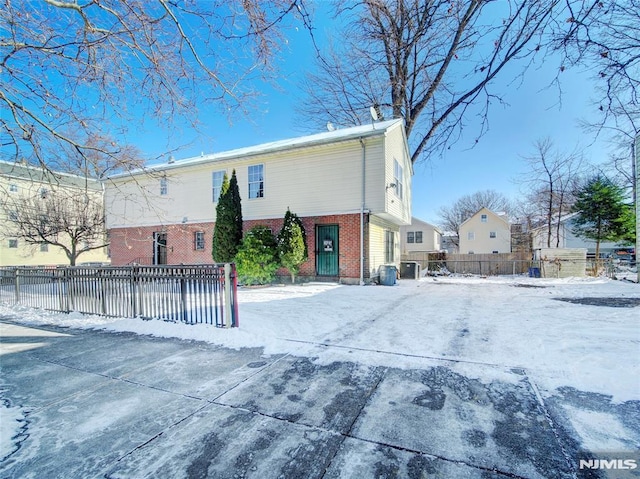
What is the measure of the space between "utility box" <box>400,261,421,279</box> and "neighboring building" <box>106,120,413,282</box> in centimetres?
108

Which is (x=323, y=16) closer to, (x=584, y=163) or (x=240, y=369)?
(x=240, y=369)

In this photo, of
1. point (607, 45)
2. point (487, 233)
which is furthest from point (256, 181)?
point (487, 233)

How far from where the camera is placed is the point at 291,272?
11031 millimetres

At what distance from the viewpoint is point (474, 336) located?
4.39 m

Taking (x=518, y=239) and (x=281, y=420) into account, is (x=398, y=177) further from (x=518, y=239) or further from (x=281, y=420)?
(x=518, y=239)

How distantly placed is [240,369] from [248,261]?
25.2 ft

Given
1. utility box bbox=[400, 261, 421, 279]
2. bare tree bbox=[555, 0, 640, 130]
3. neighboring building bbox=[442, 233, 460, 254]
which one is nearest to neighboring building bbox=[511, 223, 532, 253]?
neighboring building bbox=[442, 233, 460, 254]

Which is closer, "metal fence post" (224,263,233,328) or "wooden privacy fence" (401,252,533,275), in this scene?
"metal fence post" (224,263,233,328)

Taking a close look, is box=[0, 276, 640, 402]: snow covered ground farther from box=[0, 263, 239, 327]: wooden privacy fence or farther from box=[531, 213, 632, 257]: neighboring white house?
box=[531, 213, 632, 257]: neighboring white house

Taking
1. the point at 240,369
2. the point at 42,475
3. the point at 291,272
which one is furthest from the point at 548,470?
the point at 291,272

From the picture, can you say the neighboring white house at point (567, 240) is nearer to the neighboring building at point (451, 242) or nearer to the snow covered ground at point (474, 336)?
the neighboring building at point (451, 242)

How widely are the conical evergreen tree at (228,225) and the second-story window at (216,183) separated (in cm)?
156

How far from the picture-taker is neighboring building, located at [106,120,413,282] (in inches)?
422

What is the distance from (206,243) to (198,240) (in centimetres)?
71
